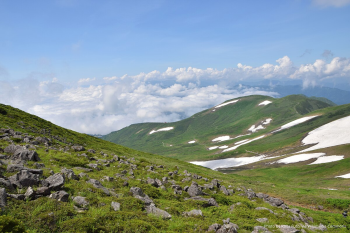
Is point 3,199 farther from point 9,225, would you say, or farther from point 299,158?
point 299,158

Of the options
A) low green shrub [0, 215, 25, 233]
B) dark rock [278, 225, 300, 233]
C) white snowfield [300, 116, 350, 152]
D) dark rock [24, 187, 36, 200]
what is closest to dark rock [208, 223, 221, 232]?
dark rock [278, 225, 300, 233]

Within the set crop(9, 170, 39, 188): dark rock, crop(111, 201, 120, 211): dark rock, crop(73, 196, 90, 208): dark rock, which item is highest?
crop(9, 170, 39, 188): dark rock

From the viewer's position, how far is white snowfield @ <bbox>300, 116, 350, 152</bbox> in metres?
121

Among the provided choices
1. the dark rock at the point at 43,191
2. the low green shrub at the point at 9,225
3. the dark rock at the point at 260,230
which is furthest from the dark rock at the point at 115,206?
the dark rock at the point at 260,230

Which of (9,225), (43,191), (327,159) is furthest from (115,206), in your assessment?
(327,159)

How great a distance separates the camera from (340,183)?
6025 centimetres

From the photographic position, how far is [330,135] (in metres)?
132

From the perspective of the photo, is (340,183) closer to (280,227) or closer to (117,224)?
(280,227)

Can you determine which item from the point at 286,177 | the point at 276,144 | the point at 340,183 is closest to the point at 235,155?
the point at 276,144

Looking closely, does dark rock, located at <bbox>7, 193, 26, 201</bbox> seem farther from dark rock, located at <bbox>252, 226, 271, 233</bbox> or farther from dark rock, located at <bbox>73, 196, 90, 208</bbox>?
dark rock, located at <bbox>252, 226, 271, 233</bbox>

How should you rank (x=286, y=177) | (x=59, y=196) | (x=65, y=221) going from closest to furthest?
1. (x=65, y=221)
2. (x=59, y=196)
3. (x=286, y=177)

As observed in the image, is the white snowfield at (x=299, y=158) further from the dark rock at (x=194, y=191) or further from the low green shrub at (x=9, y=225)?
the low green shrub at (x=9, y=225)

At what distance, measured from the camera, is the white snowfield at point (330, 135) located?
12075 cm

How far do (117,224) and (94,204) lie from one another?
3262 millimetres
